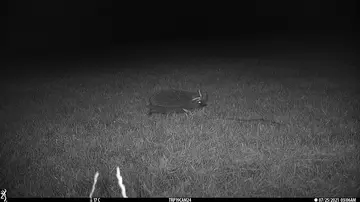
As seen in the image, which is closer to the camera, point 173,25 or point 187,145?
point 187,145

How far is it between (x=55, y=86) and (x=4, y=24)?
23.3 m

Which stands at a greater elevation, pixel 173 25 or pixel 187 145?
pixel 173 25

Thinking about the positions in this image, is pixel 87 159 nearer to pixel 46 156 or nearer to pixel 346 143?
pixel 46 156

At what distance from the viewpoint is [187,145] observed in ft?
15.2

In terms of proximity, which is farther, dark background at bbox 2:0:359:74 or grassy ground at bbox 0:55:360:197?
dark background at bbox 2:0:359:74

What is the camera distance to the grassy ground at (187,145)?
356 cm

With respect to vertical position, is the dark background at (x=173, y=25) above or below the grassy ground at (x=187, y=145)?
above

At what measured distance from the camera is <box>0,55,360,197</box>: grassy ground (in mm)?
3563

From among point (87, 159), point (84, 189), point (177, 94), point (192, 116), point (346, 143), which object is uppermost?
point (177, 94)

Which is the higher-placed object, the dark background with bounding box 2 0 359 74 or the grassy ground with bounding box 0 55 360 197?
the dark background with bounding box 2 0 359 74

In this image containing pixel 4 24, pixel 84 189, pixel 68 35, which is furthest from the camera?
pixel 68 35

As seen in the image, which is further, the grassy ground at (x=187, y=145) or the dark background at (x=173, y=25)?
the dark background at (x=173, y=25)

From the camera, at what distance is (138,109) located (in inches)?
264

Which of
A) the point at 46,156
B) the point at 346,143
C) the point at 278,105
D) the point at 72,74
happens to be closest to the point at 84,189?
the point at 46,156
